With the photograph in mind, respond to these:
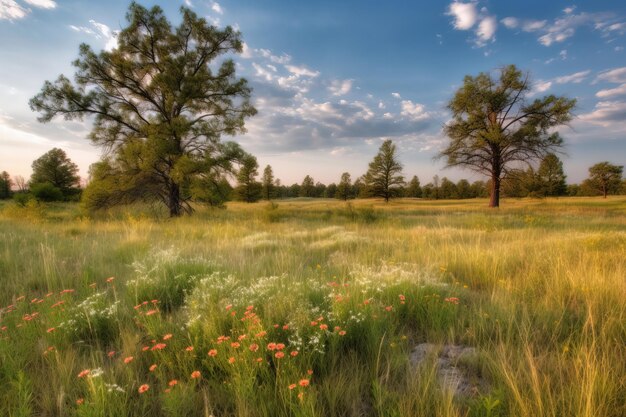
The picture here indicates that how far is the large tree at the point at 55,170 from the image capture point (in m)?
40.5

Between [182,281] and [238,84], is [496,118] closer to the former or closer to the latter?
[238,84]

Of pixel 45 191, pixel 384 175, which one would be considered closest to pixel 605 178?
pixel 384 175

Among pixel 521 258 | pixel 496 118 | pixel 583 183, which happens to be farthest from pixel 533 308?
pixel 583 183

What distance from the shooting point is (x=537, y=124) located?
22.2 metres

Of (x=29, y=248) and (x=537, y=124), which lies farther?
(x=537, y=124)

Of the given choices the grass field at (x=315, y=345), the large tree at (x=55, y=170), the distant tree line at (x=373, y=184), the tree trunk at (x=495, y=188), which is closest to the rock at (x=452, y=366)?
the grass field at (x=315, y=345)

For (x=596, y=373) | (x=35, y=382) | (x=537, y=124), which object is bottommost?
(x=35, y=382)

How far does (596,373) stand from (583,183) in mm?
85333

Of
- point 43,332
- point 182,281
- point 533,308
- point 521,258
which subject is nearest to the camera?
→ point 43,332

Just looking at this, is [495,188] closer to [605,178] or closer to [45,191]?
[45,191]

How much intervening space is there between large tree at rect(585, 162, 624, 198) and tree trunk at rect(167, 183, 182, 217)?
77.1 m

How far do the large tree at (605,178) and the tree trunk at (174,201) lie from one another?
7707 centimetres

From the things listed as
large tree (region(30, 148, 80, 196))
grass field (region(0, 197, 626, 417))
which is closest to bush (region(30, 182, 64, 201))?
large tree (region(30, 148, 80, 196))

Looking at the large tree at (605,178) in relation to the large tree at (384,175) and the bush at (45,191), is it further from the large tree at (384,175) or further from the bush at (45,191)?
the bush at (45,191)
